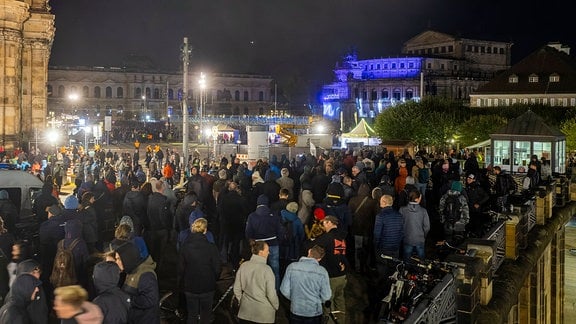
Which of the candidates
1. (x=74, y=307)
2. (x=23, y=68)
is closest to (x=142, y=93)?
(x=23, y=68)

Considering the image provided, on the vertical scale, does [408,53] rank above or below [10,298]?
above

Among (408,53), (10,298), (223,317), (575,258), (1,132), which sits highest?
(408,53)

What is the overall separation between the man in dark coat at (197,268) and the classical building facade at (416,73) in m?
102

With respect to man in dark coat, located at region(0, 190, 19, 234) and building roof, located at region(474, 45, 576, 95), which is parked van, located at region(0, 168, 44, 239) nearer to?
man in dark coat, located at region(0, 190, 19, 234)

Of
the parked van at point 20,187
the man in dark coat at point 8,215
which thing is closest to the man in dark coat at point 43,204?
the man in dark coat at point 8,215

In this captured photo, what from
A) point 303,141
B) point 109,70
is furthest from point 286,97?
point 303,141

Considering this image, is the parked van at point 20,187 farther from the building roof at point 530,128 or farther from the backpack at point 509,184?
the building roof at point 530,128

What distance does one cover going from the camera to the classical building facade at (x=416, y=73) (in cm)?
11200

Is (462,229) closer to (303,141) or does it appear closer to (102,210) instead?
(102,210)

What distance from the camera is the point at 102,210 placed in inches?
534

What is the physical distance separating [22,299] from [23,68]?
117 ft

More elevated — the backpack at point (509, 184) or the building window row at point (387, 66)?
the building window row at point (387, 66)

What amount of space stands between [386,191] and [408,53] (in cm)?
11718

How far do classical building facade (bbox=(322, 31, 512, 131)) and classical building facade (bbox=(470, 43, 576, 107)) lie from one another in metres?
31.5
